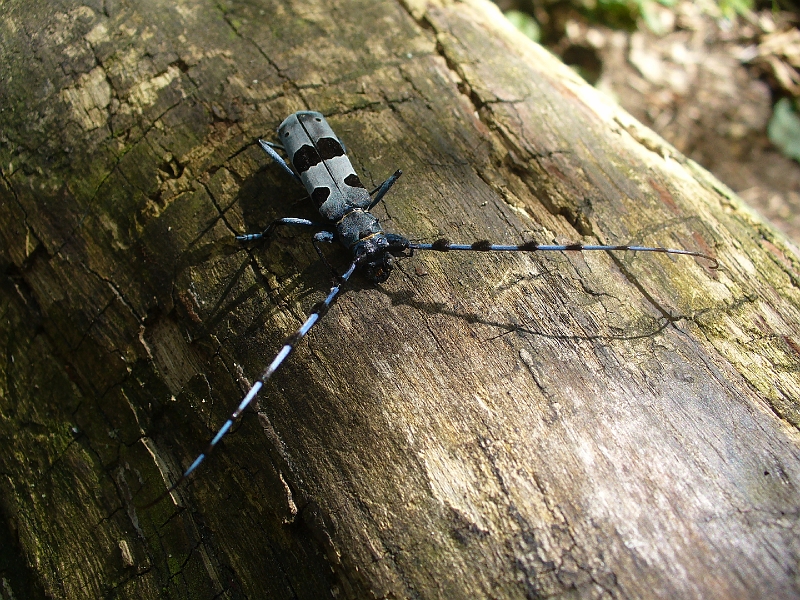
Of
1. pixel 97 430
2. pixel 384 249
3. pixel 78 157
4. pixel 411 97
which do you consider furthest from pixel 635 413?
pixel 78 157

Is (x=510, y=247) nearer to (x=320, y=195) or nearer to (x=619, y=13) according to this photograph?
(x=320, y=195)

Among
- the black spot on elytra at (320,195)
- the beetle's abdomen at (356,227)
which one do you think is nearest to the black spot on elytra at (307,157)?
the black spot on elytra at (320,195)

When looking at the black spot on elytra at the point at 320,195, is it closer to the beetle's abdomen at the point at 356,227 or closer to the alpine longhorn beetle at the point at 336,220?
the alpine longhorn beetle at the point at 336,220

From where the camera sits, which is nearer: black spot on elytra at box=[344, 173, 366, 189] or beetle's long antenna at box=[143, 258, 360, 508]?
beetle's long antenna at box=[143, 258, 360, 508]

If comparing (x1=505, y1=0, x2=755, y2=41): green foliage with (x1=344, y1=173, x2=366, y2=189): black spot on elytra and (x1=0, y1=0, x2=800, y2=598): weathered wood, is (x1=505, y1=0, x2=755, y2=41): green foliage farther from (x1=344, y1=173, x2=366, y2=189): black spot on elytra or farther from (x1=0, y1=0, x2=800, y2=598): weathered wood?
(x1=344, y1=173, x2=366, y2=189): black spot on elytra

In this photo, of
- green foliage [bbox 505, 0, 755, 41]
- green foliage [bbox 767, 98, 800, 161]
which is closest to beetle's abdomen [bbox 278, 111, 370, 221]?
green foliage [bbox 505, 0, 755, 41]

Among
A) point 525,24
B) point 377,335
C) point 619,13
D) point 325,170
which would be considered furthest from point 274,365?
point 619,13
